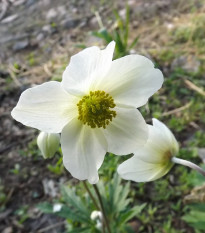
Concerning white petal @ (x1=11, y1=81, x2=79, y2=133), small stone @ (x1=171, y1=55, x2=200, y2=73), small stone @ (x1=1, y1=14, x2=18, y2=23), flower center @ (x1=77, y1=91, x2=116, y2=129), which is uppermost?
white petal @ (x1=11, y1=81, x2=79, y2=133)

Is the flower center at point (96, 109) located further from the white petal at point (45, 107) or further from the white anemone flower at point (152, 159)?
the white anemone flower at point (152, 159)

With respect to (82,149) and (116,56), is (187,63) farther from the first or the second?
(82,149)

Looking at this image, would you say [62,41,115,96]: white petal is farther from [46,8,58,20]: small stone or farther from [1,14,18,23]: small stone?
[1,14,18,23]: small stone

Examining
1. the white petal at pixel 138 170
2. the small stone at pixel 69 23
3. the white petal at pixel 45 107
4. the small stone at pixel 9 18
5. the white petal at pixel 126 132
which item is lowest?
the small stone at pixel 69 23

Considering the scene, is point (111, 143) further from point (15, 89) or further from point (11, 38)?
point (11, 38)

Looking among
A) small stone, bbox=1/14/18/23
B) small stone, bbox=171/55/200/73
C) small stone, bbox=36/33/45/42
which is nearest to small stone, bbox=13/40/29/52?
small stone, bbox=36/33/45/42

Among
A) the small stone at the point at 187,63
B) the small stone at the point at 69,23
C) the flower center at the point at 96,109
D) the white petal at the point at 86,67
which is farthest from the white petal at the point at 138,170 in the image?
the small stone at the point at 69,23

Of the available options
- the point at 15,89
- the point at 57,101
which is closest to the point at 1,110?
the point at 15,89

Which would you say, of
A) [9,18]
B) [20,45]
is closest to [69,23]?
[20,45]
